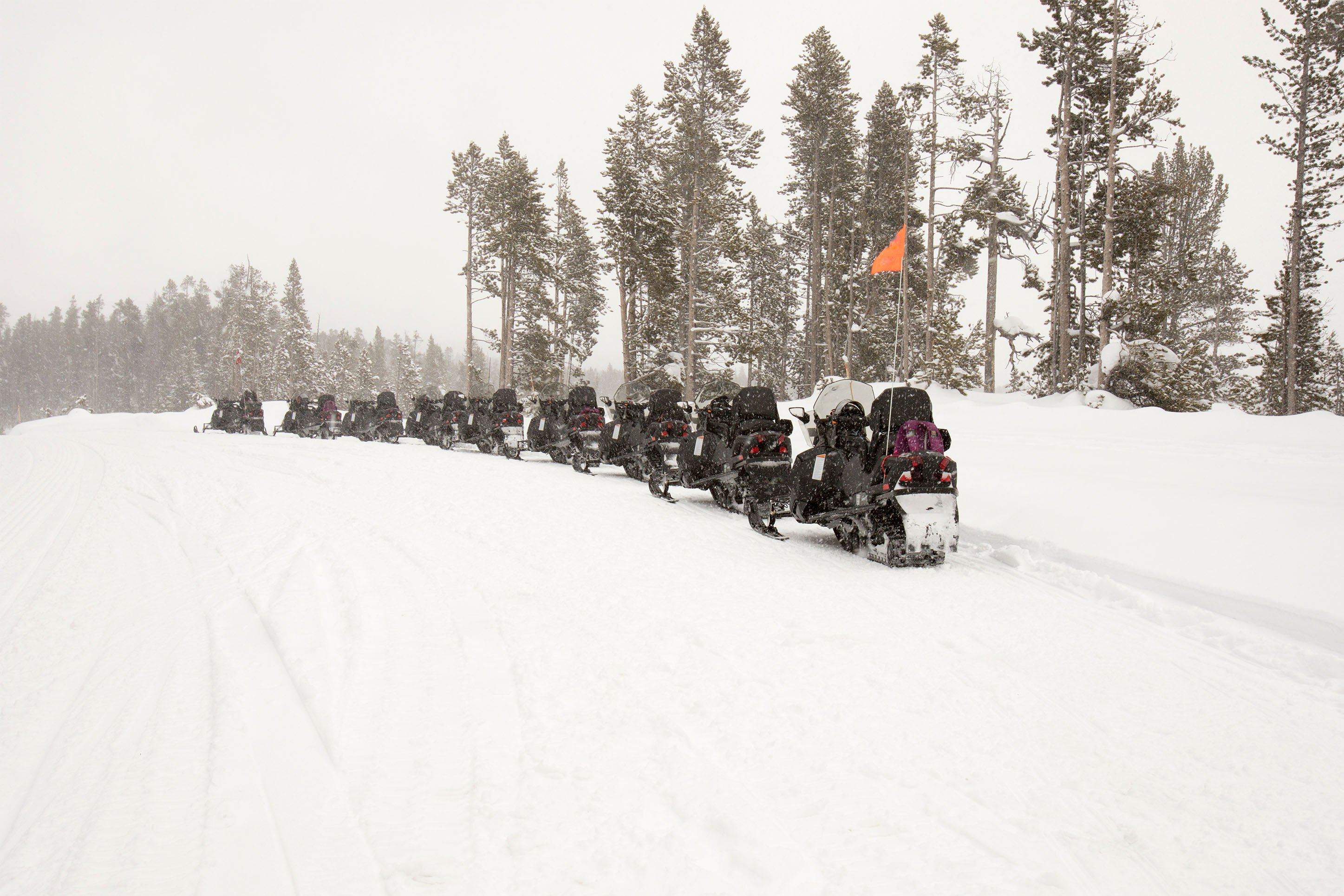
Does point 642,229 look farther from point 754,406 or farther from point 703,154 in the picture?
point 754,406

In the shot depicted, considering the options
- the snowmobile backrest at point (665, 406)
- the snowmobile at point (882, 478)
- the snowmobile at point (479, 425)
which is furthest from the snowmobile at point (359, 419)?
the snowmobile at point (882, 478)

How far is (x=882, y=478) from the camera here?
6.57 m

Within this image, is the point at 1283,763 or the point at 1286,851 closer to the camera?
the point at 1286,851

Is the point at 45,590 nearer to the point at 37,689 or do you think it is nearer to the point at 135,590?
the point at 135,590

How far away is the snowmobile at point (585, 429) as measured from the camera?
46.0 ft

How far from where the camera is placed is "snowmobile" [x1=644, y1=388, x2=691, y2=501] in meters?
11.0

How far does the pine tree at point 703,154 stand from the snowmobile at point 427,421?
844 centimetres

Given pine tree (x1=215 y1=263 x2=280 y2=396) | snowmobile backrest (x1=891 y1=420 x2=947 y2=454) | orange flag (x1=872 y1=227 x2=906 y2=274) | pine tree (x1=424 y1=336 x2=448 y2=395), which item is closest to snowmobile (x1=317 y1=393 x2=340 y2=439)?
orange flag (x1=872 y1=227 x2=906 y2=274)

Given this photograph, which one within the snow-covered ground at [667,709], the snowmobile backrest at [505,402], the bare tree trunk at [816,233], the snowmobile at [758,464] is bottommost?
the snow-covered ground at [667,709]

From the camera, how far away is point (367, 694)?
10.8ft

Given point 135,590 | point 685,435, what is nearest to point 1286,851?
point 135,590

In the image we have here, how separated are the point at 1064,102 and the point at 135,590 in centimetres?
2541

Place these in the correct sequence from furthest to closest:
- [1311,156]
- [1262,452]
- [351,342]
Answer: [351,342] → [1311,156] → [1262,452]

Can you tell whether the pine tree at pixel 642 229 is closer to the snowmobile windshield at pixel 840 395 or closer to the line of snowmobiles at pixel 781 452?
the line of snowmobiles at pixel 781 452
